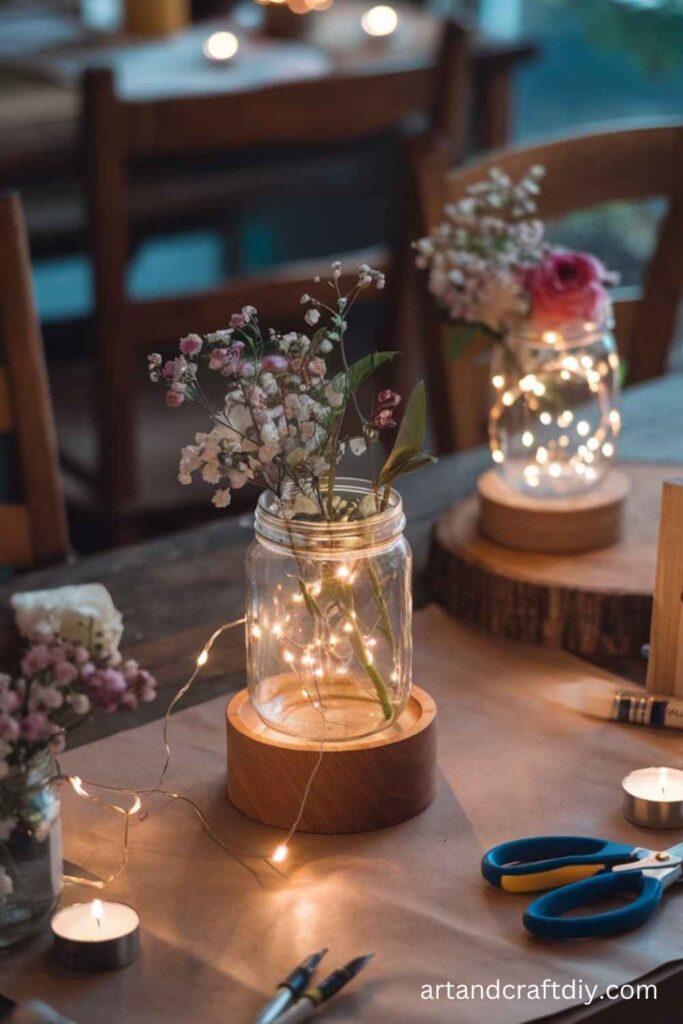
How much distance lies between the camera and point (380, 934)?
2.92ft

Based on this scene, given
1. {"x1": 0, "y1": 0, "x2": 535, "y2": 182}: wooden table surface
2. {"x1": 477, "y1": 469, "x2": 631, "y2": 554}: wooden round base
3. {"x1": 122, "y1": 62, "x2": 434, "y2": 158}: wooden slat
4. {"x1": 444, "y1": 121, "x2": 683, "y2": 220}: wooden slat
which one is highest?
{"x1": 0, "y1": 0, "x2": 535, "y2": 182}: wooden table surface

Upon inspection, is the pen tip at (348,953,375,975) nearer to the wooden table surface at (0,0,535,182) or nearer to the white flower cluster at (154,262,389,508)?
the white flower cluster at (154,262,389,508)

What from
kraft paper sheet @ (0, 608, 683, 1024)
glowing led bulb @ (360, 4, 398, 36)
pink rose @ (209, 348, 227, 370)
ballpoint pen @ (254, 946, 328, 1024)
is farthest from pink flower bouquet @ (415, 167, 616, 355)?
glowing led bulb @ (360, 4, 398, 36)

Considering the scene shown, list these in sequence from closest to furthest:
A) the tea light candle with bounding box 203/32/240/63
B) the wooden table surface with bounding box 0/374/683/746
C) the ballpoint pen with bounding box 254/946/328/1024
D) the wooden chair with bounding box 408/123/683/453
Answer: the ballpoint pen with bounding box 254/946/328/1024, the wooden table surface with bounding box 0/374/683/746, the wooden chair with bounding box 408/123/683/453, the tea light candle with bounding box 203/32/240/63

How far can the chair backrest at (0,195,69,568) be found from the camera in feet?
5.16

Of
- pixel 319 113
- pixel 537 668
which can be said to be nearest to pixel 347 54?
pixel 319 113

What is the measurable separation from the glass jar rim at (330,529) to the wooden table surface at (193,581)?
23 cm

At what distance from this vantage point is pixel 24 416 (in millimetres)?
1590

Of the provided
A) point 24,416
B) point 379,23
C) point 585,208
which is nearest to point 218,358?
point 24,416

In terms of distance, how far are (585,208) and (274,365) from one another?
1.10 m

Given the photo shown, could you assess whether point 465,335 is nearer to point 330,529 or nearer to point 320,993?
point 330,529

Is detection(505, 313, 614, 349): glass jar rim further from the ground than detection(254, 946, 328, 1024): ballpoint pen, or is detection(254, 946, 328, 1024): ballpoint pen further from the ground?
detection(505, 313, 614, 349): glass jar rim

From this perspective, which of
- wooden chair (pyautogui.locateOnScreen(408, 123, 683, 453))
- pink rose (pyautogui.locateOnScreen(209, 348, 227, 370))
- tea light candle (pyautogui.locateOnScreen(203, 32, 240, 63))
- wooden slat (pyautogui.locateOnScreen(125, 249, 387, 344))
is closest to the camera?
pink rose (pyautogui.locateOnScreen(209, 348, 227, 370))

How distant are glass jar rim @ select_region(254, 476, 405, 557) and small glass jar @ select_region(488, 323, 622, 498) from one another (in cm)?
43
